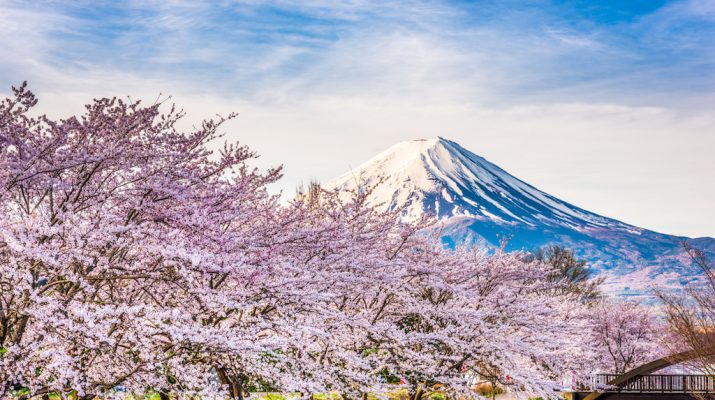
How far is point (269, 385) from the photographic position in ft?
36.5

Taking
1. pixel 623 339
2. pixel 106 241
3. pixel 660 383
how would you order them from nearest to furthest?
pixel 106 241 → pixel 660 383 → pixel 623 339

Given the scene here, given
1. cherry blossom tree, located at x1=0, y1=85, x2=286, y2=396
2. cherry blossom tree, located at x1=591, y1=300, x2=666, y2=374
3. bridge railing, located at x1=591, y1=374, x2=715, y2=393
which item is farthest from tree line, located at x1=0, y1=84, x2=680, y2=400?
cherry blossom tree, located at x1=591, y1=300, x2=666, y2=374

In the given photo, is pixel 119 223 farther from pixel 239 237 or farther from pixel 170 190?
pixel 239 237

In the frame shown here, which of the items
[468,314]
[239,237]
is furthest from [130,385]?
[468,314]

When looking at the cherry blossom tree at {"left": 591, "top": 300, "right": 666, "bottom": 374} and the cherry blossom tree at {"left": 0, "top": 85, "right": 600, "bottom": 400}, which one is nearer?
the cherry blossom tree at {"left": 0, "top": 85, "right": 600, "bottom": 400}

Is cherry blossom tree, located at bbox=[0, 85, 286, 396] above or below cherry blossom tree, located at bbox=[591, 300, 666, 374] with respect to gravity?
below

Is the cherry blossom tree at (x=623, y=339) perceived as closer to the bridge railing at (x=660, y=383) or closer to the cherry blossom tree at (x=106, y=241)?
the bridge railing at (x=660, y=383)

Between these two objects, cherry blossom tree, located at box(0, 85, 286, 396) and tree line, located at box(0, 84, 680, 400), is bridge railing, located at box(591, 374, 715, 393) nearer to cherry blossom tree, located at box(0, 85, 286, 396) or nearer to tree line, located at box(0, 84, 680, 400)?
tree line, located at box(0, 84, 680, 400)

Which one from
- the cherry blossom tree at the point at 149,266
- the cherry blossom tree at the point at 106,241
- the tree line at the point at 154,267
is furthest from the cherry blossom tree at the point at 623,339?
the cherry blossom tree at the point at 106,241

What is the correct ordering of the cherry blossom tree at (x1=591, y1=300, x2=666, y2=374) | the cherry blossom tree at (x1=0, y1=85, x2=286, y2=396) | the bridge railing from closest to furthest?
the cherry blossom tree at (x1=0, y1=85, x2=286, y2=396) → the bridge railing → the cherry blossom tree at (x1=591, y1=300, x2=666, y2=374)

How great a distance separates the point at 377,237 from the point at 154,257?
18.6 ft

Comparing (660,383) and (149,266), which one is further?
(660,383)

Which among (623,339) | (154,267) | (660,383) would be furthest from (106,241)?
(623,339)

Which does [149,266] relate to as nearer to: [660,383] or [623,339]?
[660,383]
